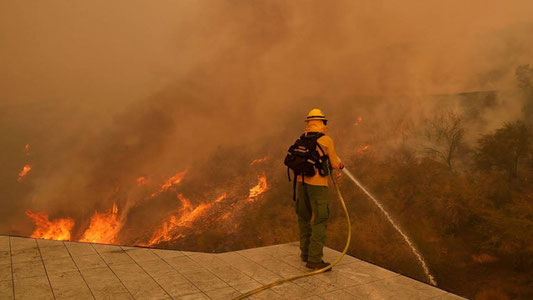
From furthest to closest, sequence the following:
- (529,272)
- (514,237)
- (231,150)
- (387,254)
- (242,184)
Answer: (231,150)
(242,184)
(387,254)
(514,237)
(529,272)

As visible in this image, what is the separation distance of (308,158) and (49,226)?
37156mm

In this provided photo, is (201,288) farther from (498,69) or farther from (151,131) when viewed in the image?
(151,131)

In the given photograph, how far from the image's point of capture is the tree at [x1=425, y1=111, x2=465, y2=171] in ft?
51.5

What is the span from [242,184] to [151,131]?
53.5 ft

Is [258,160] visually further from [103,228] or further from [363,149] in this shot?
[103,228]

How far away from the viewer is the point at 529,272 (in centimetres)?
968

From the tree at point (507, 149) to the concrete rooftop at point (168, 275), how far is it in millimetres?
11802

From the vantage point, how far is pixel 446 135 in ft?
53.7

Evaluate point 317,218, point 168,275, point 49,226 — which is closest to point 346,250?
point 317,218

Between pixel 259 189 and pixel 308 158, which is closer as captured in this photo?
pixel 308 158

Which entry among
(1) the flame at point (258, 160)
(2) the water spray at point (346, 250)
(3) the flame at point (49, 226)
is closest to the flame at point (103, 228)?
(3) the flame at point (49, 226)

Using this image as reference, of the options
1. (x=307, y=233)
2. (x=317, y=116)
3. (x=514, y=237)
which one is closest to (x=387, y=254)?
(x=514, y=237)

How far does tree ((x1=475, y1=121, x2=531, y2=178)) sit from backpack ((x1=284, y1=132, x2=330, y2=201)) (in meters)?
12.4

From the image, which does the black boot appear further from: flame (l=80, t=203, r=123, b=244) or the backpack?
flame (l=80, t=203, r=123, b=244)
